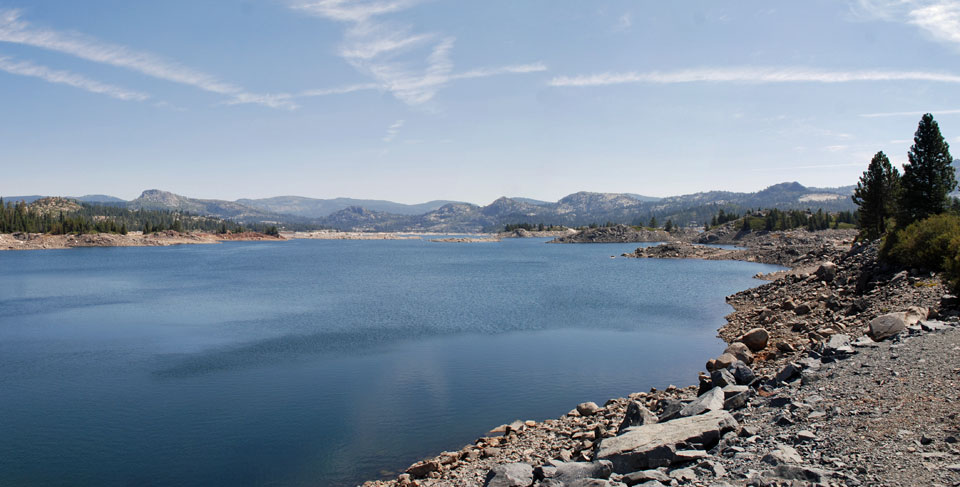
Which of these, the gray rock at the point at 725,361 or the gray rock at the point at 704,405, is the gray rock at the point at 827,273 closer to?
the gray rock at the point at 725,361

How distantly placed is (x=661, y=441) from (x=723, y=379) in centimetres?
690

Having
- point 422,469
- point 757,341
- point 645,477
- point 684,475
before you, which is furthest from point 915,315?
point 422,469

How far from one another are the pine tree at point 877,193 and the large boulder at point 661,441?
3080 inches

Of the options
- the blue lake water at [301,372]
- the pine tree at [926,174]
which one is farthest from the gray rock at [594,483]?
the pine tree at [926,174]

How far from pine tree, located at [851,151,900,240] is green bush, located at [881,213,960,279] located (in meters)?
45.2

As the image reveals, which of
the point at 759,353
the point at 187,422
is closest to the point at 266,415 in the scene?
the point at 187,422

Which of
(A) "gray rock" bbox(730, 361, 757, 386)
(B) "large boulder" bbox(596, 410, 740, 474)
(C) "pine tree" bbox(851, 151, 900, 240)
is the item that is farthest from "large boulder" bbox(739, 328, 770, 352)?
(C) "pine tree" bbox(851, 151, 900, 240)

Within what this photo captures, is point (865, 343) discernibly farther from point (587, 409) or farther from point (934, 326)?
point (587, 409)

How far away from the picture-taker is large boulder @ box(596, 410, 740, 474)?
1233 cm

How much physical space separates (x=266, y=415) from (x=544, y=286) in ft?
168

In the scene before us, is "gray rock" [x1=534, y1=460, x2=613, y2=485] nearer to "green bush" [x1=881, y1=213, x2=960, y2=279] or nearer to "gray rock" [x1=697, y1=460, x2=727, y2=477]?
"gray rock" [x1=697, y1=460, x2=727, y2=477]

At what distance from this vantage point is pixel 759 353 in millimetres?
25953

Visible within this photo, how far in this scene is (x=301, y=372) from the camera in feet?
93.6

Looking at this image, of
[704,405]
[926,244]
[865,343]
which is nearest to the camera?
[704,405]
